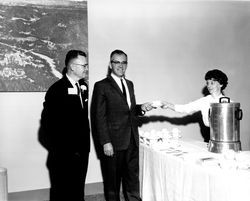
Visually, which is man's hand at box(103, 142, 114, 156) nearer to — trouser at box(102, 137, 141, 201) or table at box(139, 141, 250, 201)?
trouser at box(102, 137, 141, 201)

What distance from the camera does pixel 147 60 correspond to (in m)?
3.88

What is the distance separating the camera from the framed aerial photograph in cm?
335

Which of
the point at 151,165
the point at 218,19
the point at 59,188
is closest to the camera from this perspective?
the point at 59,188

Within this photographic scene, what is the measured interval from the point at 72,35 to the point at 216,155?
213cm

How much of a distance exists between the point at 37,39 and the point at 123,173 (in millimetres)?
1731

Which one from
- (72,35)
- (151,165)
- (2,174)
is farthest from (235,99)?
(2,174)

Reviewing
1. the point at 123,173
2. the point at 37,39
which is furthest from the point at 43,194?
the point at 37,39

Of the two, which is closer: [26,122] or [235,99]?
[26,122]

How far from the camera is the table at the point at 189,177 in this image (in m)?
1.72

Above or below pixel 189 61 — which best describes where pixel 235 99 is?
below

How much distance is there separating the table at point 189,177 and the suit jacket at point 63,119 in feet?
2.30

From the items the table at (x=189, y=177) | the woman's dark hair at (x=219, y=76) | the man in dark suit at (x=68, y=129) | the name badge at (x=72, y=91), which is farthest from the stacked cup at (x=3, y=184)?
the woman's dark hair at (x=219, y=76)

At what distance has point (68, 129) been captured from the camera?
2.47 meters

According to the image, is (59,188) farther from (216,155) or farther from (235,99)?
(235,99)
